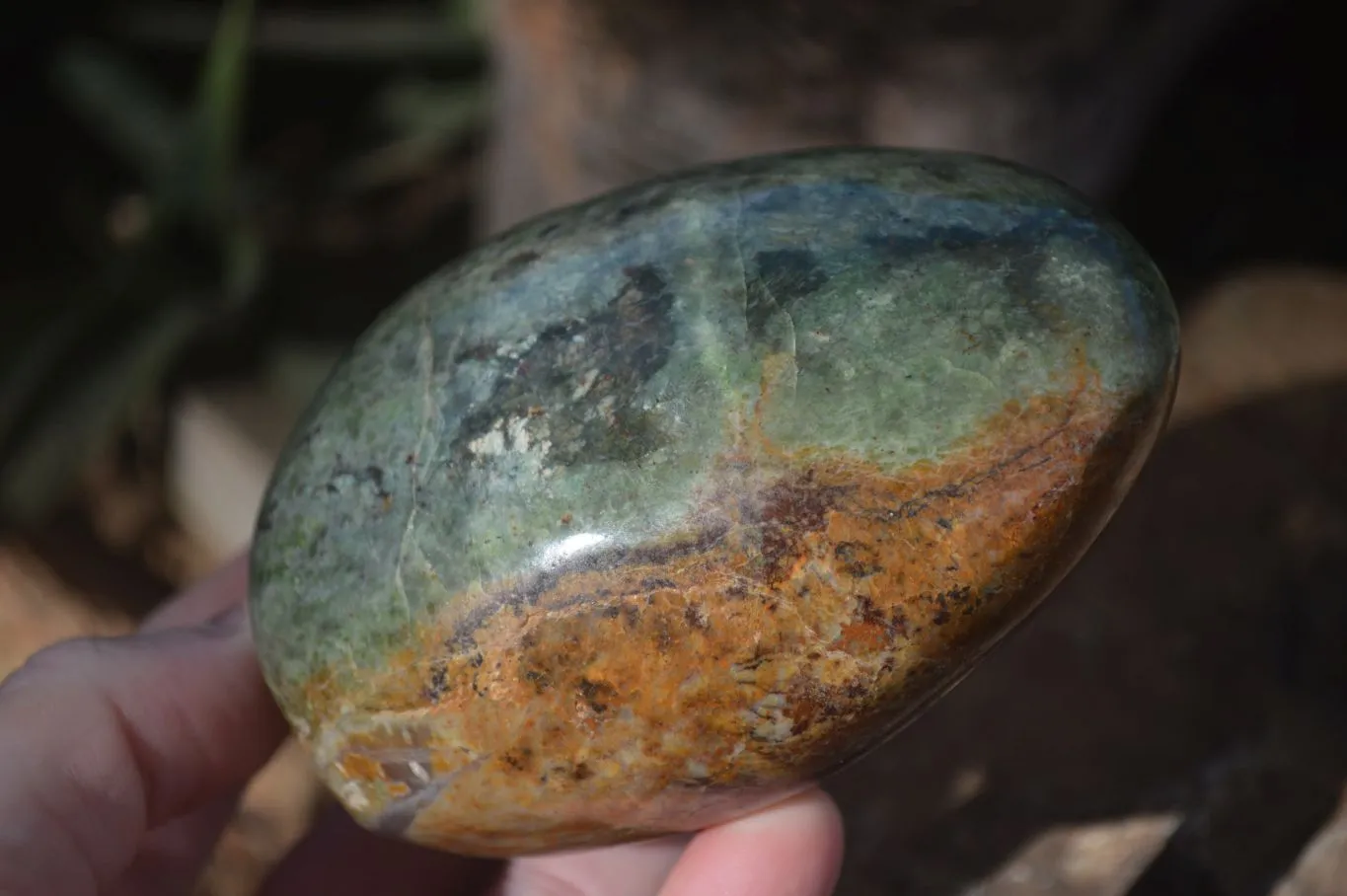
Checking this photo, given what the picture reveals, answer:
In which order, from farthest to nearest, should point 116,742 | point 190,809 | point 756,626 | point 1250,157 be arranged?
1. point 1250,157
2. point 190,809
3. point 116,742
4. point 756,626

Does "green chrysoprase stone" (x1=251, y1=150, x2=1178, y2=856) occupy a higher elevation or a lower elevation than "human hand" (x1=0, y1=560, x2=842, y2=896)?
higher

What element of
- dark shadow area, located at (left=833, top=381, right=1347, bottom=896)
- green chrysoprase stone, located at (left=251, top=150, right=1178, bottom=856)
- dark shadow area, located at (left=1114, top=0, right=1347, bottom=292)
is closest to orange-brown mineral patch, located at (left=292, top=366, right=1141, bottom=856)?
green chrysoprase stone, located at (left=251, top=150, right=1178, bottom=856)

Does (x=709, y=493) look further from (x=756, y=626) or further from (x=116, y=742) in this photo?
(x=116, y=742)

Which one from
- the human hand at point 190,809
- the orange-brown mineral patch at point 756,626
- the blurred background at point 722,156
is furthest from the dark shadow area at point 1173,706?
the orange-brown mineral patch at point 756,626

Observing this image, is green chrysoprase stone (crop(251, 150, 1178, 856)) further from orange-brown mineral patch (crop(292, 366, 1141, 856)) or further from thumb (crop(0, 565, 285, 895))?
thumb (crop(0, 565, 285, 895))

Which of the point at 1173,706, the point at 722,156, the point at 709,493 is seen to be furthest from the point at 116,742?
the point at 1173,706

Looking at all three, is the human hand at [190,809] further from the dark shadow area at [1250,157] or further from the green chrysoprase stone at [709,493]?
the dark shadow area at [1250,157]
